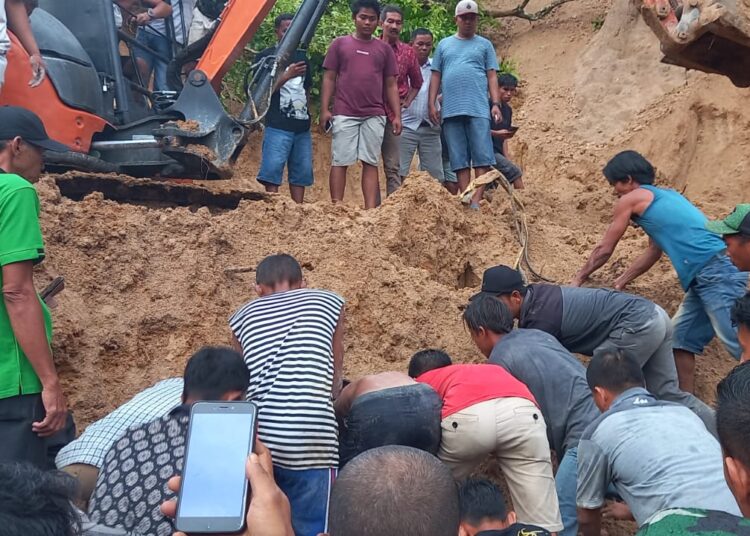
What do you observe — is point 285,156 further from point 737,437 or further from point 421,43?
point 737,437

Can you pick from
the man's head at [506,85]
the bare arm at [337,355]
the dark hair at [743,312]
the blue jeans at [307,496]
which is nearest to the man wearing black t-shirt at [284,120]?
the man's head at [506,85]

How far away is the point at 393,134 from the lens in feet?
23.0

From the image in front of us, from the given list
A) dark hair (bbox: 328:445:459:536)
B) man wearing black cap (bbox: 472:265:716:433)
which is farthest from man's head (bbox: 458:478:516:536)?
man wearing black cap (bbox: 472:265:716:433)

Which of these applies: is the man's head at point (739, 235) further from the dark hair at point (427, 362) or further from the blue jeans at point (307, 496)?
the blue jeans at point (307, 496)

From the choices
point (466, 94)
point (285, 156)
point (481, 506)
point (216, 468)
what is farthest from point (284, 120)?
point (216, 468)

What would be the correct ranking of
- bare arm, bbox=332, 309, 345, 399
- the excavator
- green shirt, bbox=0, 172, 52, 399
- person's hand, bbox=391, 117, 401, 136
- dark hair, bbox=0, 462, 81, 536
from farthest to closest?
person's hand, bbox=391, 117, 401, 136
the excavator
bare arm, bbox=332, 309, 345, 399
green shirt, bbox=0, 172, 52, 399
dark hair, bbox=0, 462, 81, 536

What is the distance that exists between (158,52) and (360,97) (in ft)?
6.07

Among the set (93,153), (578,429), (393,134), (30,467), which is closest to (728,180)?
(393,134)

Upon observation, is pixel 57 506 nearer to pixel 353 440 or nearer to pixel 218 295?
pixel 353 440

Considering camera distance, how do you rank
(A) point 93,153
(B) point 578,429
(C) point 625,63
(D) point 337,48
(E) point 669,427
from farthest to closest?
(C) point 625,63 → (D) point 337,48 → (A) point 93,153 → (B) point 578,429 → (E) point 669,427

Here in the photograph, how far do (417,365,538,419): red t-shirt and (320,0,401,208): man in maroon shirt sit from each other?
10.6 feet

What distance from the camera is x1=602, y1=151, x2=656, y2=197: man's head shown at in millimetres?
4961

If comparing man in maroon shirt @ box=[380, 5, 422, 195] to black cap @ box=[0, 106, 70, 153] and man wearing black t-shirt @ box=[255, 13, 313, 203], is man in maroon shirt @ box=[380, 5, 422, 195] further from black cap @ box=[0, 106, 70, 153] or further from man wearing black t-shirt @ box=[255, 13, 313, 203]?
black cap @ box=[0, 106, 70, 153]

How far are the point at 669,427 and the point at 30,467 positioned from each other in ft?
7.81
